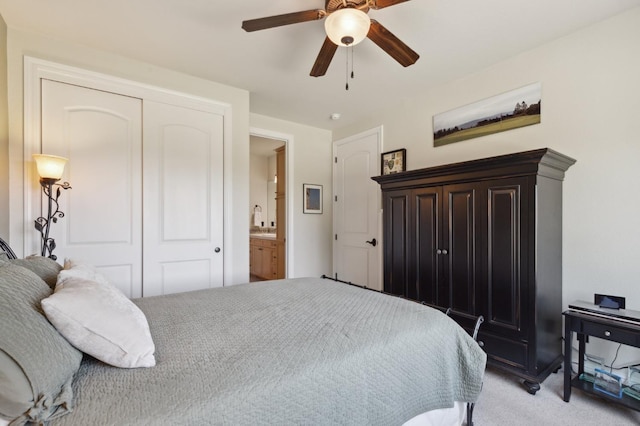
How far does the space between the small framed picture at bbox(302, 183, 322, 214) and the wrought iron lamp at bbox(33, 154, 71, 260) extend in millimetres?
2679

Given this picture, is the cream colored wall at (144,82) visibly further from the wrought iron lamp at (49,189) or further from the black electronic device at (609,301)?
the black electronic device at (609,301)

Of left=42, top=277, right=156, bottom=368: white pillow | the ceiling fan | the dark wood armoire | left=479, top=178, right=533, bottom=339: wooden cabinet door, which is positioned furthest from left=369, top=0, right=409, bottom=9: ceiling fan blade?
left=42, top=277, right=156, bottom=368: white pillow

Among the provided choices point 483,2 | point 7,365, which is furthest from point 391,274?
point 7,365

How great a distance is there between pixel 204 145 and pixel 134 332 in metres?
2.33

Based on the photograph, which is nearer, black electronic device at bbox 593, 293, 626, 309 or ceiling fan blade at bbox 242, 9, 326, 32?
ceiling fan blade at bbox 242, 9, 326, 32

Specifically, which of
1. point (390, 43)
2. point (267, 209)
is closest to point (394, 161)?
point (390, 43)

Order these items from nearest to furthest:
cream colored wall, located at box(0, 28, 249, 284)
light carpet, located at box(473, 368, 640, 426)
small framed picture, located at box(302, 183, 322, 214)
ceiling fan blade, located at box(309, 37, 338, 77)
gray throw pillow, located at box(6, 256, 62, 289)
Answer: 1. gray throw pillow, located at box(6, 256, 62, 289)
2. light carpet, located at box(473, 368, 640, 426)
3. ceiling fan blade, located at box(309, 37, 338, 77)
4. cream colored wall, located at box(0, 28, 249, 284)
5. small framed picture, located at box(302, 183, 322, 214)

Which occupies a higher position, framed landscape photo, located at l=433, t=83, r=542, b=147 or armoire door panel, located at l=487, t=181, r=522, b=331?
framed landscape photo, located at l=433, t=83, r=542, b=147

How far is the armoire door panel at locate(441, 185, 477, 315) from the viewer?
2299 millimetres

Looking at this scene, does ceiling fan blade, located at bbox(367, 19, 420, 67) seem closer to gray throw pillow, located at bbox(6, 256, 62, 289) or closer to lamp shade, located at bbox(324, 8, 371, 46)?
lamp shade, located at bbox(324, 8, 371, 46)

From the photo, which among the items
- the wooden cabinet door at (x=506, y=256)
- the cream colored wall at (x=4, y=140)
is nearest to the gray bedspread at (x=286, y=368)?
the wooden cabinet door at (x=506, y=256)

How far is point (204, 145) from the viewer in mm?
2965

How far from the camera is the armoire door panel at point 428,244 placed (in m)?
2.54

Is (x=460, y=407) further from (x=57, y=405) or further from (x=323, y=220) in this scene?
(x=323, y=220)
